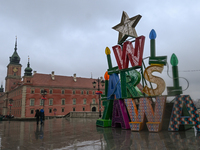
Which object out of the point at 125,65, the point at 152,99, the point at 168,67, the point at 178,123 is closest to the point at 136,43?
the point at 125,65

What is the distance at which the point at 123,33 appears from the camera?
12.7m

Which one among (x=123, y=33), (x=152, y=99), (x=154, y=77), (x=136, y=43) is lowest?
(x=152, y=99)

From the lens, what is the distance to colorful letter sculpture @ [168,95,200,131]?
30.5 ft

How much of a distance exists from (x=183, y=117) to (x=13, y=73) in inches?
2847

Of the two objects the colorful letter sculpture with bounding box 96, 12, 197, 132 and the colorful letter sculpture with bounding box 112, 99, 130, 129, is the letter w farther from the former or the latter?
the colorful letter sculpture with bounding box 112, 99, 130, 129

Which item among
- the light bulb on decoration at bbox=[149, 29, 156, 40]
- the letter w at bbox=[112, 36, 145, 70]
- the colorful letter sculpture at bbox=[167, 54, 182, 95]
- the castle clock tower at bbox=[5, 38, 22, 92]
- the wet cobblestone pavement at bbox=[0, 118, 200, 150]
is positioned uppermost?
the castle clock tower at bbox=[5, 38, 22, 92]

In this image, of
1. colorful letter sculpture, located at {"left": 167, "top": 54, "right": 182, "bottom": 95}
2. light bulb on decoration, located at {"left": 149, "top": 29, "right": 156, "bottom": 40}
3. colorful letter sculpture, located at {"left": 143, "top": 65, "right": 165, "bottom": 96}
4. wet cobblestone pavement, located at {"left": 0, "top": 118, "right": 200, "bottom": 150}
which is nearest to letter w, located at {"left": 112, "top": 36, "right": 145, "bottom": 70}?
light bulb on decoration, located at {"left": 149, "top": 29, "right": 156, "bottom": 40}

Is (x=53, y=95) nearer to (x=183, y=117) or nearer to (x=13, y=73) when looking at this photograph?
(x=13, y=73)

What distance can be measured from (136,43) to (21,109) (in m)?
46.0

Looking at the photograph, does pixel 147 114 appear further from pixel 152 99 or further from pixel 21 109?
pixel 21 109

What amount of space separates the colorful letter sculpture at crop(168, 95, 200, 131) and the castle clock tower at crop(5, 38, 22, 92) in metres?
70.0

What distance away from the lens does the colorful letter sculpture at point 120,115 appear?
1167 cm

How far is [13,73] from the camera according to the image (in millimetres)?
69812

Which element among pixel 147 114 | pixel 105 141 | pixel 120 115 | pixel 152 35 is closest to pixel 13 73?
pixel 120 115
